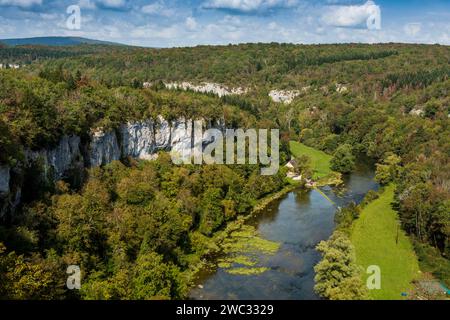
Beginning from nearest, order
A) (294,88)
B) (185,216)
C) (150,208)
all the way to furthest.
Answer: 1. (150,208)
2. (185,216)
3. (294,88)

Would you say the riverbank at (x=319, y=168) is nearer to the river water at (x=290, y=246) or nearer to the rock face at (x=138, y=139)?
the river water at (x=290, y=246)

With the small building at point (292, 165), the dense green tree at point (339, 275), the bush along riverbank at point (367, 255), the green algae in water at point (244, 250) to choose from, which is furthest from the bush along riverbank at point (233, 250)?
the small building at point (292, 165)

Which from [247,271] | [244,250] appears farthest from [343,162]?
[247,271]

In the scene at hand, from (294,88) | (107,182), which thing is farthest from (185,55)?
(107,182)

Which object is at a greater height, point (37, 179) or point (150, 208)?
point (37, 179)
